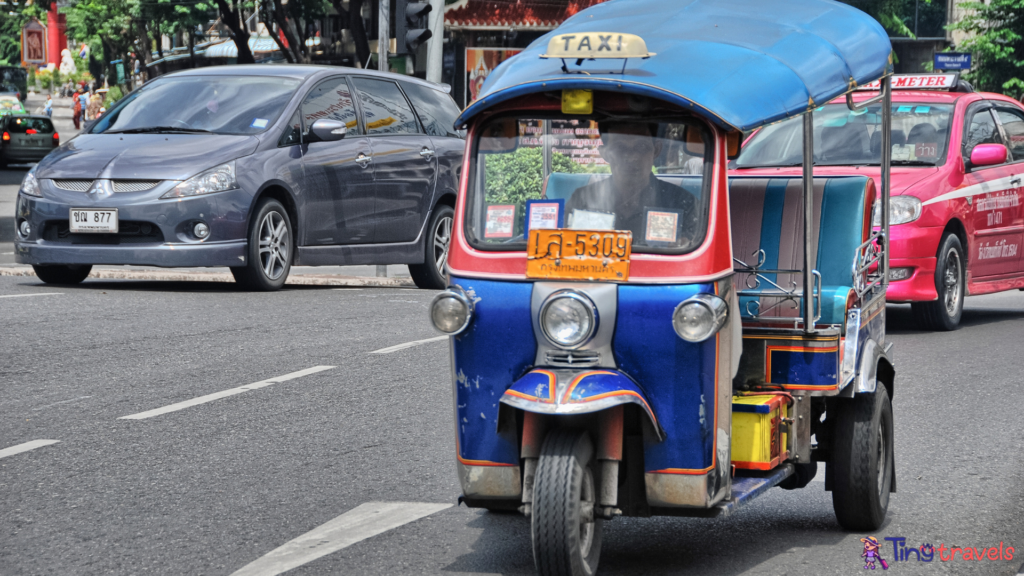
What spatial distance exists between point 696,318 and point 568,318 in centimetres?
36

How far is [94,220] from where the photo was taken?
1080 centimetres

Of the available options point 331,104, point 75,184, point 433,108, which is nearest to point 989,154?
point 433,108

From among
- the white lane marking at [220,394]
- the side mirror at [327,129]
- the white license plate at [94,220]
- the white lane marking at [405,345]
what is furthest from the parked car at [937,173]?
the white license plate at [94,220]

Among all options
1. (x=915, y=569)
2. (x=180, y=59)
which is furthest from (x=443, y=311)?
(x=180, y=59)

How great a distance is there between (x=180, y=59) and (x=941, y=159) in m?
50.3

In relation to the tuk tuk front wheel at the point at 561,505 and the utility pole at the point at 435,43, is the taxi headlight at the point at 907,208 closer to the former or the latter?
the tuk tuk front wheel at the point at 561,505

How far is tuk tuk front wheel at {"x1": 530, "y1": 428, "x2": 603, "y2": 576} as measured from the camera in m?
3.84

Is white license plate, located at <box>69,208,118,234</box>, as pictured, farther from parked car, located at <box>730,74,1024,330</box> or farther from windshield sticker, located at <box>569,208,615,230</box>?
windshield sticker, located at <box>569,208,615,230</box>

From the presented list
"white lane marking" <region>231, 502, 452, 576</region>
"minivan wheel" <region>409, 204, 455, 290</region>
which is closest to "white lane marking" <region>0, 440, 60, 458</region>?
"white lane marking" <region>231, 502, 452, 576</region>

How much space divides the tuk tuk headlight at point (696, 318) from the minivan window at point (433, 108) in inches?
365

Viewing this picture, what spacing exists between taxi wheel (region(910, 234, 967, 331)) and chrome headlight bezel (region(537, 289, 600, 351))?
7.14 m

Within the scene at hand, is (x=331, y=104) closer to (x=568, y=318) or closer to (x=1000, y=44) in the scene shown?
(x=568, y=318)

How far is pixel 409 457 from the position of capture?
5.97 m

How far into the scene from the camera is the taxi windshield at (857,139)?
10453 mm
